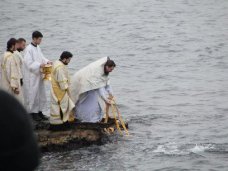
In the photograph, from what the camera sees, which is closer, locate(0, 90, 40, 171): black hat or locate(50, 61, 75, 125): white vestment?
locate(0, 90, 40, 171): black hat

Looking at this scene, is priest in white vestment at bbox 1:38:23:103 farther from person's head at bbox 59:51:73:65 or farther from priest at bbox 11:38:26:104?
person's head at bbox 59:51:73:65

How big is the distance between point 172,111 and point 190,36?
1553 cm

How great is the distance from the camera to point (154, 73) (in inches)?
864

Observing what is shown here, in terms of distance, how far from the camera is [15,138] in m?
1.82

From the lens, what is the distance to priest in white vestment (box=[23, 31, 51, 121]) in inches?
416

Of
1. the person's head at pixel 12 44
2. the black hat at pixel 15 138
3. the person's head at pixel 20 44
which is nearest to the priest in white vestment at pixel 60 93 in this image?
the person's head at pixel 20 44

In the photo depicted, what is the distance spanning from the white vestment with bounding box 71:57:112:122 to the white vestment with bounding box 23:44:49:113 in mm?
688

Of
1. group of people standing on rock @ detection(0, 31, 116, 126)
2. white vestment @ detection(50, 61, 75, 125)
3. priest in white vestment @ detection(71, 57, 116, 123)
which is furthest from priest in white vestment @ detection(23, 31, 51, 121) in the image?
priest in white vestment @ detection(71, 57, 116, 123)

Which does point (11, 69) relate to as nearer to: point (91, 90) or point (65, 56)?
point (65, 56)

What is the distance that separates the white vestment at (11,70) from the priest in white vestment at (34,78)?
347 mm

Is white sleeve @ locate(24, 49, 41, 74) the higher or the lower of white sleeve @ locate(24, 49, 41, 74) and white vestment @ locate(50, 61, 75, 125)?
the higher

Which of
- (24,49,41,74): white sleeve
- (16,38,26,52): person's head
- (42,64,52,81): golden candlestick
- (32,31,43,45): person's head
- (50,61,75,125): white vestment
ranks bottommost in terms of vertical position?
(50,61,75,125): white vestment

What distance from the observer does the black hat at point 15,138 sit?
1.81 meters

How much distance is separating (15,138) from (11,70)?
8440 millimetres
